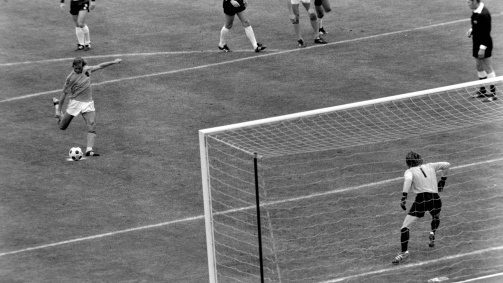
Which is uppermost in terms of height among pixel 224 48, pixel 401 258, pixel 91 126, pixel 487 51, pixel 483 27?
pixel 483 27

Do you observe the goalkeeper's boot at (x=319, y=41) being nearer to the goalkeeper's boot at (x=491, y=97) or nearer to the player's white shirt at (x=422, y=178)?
the goalkeeper's boot at (x=491, y=97)

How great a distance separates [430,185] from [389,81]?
7.72 metres

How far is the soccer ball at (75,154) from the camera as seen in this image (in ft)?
70.4

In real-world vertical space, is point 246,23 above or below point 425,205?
above

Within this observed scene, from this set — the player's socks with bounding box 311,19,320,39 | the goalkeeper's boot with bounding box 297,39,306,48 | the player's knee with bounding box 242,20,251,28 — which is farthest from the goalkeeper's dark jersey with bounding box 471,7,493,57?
the player's knee with bounding box 242,20,251,28

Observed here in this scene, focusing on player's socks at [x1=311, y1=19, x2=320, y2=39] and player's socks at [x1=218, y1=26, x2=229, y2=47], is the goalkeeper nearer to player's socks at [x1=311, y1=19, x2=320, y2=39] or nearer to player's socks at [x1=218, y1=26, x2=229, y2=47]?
player's socks at [x1=311, y1=19, x2=320, y2=39]

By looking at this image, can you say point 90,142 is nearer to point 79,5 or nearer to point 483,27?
point 79,5

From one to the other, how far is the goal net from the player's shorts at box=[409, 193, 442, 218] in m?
0.70

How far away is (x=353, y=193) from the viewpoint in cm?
1958

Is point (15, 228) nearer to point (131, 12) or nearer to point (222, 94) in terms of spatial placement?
point (222, 94)

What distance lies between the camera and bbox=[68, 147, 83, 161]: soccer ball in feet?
70.4

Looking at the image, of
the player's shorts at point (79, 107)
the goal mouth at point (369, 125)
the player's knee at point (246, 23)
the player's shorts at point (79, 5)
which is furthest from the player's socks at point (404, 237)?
the player's shorts at point (79, 5)

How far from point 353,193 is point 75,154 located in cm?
563

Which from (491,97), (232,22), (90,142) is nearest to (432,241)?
(491,97)
